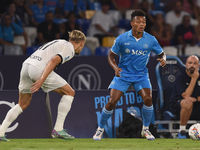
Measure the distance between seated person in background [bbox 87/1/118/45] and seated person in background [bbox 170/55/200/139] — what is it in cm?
402

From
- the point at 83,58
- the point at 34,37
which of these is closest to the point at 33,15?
the point at 34,37

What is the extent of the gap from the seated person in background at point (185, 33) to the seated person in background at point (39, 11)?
418cm

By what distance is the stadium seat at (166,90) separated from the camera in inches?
255

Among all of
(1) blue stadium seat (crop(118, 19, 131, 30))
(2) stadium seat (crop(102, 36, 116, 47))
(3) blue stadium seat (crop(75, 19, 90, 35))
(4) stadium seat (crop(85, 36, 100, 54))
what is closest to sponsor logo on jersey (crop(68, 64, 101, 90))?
(4) stadium seat (crop(85, 36, 100, 54))

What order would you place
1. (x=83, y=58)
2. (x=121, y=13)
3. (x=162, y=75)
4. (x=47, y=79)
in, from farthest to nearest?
(x=121, y=13)
(x=83, y=58)
(x=162, y=75)
(x=47, y=79)

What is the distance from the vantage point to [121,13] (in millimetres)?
11172

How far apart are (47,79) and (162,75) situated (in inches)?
112

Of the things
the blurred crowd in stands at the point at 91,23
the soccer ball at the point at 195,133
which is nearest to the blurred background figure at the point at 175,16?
the blurred crowd in stands at the point at 91,23

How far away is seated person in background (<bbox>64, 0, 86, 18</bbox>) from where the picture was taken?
1065 centimetres

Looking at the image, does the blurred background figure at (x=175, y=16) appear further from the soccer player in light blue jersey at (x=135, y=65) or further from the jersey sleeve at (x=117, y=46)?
the jersey sleeve at (x=117, y=46)

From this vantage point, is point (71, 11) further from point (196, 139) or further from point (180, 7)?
point (196, 139)

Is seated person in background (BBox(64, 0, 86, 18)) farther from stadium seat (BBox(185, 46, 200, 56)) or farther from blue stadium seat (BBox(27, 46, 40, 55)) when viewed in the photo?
stadium seat (BBox(185, 46, 200, 56))

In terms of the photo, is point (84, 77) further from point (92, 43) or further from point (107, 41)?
point (107, 41)

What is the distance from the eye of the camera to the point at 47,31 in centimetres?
952
